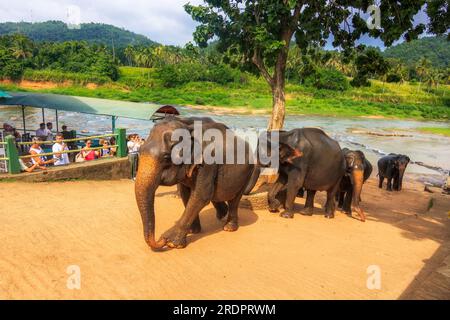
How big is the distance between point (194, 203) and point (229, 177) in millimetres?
852

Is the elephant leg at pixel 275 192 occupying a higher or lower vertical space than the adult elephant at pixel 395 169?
higher

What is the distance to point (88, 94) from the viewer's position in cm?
5731

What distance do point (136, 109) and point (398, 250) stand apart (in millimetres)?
10781

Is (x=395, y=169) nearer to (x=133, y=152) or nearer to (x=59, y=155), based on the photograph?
(x=133, y=152)

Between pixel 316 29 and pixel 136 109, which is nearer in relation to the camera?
pixel 316 29

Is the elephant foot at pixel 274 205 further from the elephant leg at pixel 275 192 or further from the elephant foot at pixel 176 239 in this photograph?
the elephant foot at pixel 176 239

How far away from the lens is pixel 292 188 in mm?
8414

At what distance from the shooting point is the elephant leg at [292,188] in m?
8.39

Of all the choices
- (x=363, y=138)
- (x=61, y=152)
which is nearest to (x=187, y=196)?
(x=61, y=152)

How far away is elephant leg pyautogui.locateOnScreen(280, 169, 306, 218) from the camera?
8391mm

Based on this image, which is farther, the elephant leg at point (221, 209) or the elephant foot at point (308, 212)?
the elephant foot at point (308, 212)

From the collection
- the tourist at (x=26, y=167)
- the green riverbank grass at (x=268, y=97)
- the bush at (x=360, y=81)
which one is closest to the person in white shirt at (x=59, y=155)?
the tourist at (x=26, y=167)
